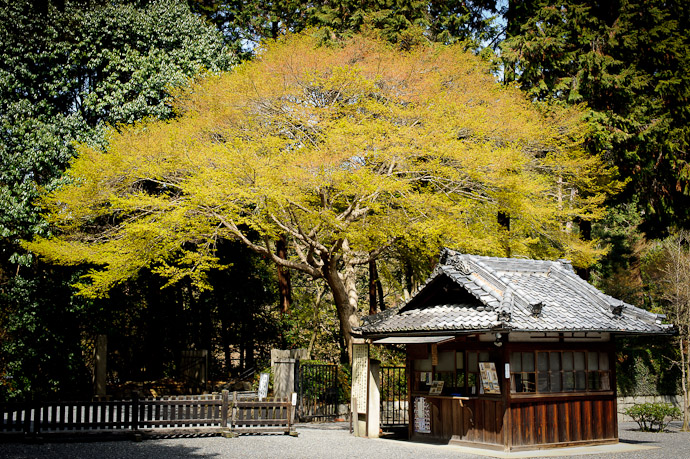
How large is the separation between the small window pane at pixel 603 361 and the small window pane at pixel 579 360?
58 centimetres

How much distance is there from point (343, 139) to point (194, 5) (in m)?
13.9

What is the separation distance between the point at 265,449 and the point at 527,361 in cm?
560

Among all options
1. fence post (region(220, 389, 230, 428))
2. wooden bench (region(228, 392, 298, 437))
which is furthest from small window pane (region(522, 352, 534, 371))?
fence post (region(220, 389, 230, 428))

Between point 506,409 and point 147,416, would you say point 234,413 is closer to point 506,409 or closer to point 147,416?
point 147,416

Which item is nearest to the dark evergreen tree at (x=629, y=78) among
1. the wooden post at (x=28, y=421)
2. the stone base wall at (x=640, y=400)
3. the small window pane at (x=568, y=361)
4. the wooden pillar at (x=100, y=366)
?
the stone base wall at (x=640, y=400)

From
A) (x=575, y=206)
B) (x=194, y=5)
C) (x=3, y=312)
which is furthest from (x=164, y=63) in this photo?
(x=575, y=206)

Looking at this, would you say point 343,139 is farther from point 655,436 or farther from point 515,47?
point 655,436

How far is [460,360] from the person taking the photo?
44.0 feet

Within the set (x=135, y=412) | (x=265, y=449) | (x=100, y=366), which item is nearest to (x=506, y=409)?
(x=265, y=449)

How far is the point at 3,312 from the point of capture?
19141 mm

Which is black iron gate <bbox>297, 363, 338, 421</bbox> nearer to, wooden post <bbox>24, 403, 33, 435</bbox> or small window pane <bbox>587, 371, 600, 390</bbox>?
wooden post <bbox>24, 403, 33, 435</bbox>

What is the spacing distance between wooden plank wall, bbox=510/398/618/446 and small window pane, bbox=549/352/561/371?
26.8 inches

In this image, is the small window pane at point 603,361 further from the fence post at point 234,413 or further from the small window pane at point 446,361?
the fence post at point 234,413

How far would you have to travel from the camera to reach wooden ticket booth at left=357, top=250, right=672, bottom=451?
12375 mm
